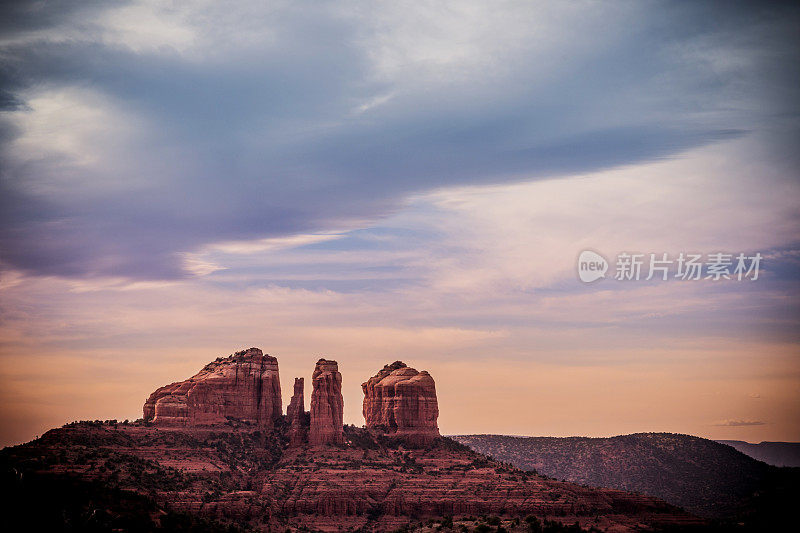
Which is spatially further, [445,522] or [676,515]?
[676,515]

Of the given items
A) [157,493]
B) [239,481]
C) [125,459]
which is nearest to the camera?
[157,493]

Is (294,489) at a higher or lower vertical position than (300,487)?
lower

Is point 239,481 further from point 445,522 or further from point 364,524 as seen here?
point 445,522

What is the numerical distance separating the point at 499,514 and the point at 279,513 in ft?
129

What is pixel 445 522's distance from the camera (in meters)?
168

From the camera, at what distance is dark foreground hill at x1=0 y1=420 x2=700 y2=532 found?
160625 millimetres

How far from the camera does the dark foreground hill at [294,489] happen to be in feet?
527

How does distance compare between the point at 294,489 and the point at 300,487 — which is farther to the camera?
the point at 300,487

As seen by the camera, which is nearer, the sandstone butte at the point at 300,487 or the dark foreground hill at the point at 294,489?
the dark foreground hill at the point at 294,489

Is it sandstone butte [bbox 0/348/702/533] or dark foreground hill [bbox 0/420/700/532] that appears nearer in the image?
dark foreground hill [bbox 0/420/700/532]

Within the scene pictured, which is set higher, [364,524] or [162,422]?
[162,422]

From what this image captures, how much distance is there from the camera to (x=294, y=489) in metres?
185

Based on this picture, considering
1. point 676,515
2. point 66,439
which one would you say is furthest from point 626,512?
point 66,439

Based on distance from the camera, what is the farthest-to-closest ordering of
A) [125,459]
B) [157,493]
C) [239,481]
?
[239,481], [125,459], [157,493]
